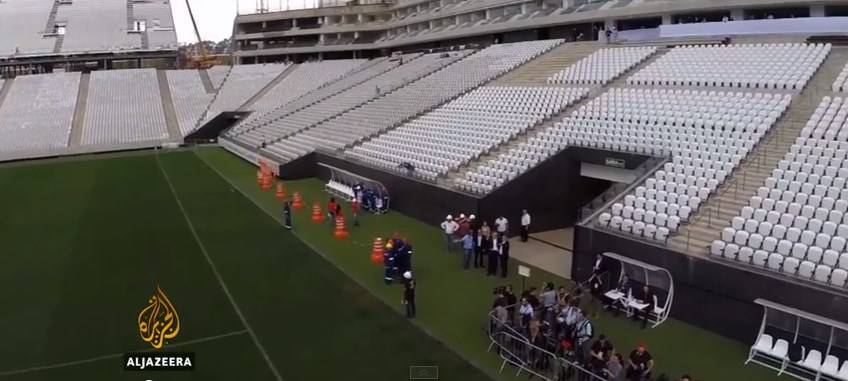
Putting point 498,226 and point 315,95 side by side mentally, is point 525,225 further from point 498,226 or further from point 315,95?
point 315,95

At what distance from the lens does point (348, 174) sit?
25.3 m

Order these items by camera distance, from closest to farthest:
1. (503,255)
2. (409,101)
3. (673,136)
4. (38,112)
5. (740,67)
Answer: (503,255), (673,136), (740,67), (409,101), (38,112)

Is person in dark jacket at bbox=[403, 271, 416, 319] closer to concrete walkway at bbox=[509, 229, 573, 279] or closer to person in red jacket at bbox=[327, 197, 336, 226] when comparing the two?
concrete walkway at bbox=[509, 229, 573, 279]

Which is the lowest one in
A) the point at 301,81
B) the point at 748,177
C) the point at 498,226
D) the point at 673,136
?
the point at 498,226

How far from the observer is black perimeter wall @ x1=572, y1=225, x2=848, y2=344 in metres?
10.5

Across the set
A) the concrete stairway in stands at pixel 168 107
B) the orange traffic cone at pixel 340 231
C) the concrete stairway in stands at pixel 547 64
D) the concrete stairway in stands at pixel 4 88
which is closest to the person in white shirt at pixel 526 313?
the orange traffic cone at pixel 340 231

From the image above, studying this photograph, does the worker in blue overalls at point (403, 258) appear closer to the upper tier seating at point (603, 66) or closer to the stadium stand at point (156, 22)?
the upper tier seating at point (603, 66)

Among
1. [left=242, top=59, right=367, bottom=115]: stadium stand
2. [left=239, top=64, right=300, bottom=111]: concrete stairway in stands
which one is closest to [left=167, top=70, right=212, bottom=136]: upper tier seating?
[left=239, top=64, right=300, bottom=111]: concrete stairway in stands

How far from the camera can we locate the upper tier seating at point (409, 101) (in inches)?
1270

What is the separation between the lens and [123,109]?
163 ft

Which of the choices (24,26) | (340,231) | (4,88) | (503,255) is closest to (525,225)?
(503,255)

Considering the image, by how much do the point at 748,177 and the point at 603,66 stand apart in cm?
1559

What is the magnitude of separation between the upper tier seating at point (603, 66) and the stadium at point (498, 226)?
196 millimetres

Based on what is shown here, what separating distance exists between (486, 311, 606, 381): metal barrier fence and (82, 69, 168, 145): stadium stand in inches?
1576
